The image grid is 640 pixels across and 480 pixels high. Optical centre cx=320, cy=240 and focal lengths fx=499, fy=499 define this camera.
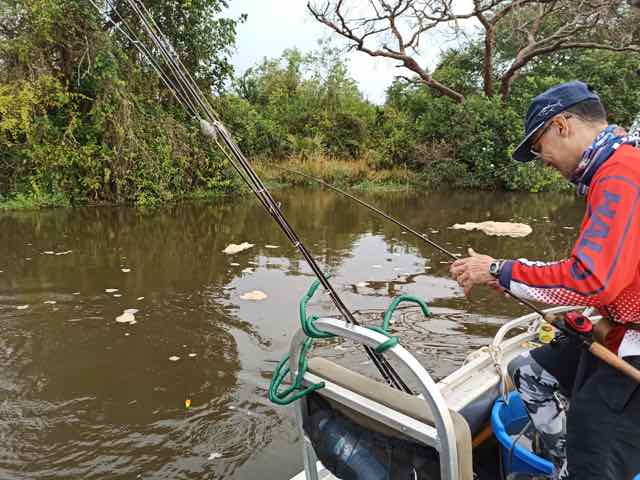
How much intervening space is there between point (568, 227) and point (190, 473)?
1044cm

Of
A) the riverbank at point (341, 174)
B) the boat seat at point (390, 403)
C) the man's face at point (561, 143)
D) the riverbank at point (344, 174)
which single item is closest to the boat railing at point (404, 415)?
the boat seat at point (390, 403)

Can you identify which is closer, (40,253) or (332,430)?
(332,430)

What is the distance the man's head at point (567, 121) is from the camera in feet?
5.43

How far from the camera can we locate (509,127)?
17.7 metres

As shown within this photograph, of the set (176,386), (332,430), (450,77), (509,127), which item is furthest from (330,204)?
(332,430)

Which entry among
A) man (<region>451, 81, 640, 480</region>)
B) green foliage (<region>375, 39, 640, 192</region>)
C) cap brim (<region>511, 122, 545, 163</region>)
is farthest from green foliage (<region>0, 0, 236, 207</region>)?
man (<region>451, 81, 640, 480</region>)

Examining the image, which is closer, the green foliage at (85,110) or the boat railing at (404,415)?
the boat railing at (404,415)

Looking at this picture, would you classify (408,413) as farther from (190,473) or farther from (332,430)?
(190,473)

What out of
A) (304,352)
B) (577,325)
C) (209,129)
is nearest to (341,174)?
(209,129)

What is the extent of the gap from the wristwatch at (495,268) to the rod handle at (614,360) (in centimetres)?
37

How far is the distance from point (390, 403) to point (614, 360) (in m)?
0.75

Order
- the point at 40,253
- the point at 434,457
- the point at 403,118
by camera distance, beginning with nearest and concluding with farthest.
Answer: the point at 434,457 → the point at 40,253 → the point at 403,118

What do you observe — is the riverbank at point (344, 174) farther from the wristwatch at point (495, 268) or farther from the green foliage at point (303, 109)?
the wristwatch at point (495, 268)

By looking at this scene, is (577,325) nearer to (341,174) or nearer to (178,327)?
(178,327)
